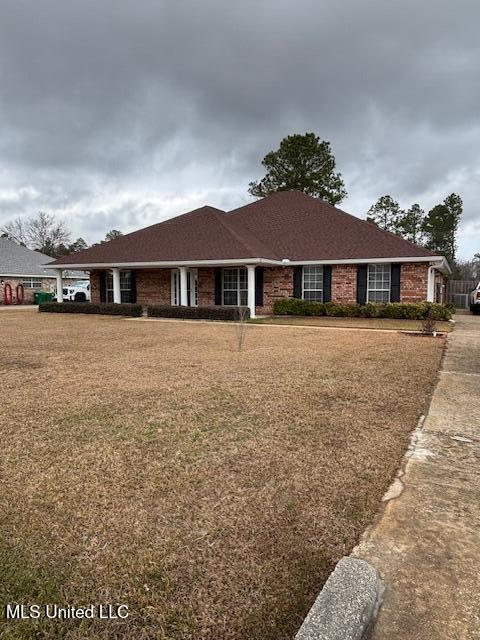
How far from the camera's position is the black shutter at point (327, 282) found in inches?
753

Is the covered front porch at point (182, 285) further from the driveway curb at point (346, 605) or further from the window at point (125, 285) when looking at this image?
the driveway curb at point (346, 605)

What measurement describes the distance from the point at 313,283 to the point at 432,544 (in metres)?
17.6

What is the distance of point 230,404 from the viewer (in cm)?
520

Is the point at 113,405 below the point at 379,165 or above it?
below

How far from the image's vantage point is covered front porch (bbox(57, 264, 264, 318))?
2025cm

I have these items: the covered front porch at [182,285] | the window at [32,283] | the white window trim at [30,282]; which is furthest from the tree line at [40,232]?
the covered front porch at [182,285]

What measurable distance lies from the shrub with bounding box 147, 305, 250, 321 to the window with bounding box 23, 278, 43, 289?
2075cm

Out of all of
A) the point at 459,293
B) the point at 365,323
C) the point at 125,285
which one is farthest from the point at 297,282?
the point at 459,293

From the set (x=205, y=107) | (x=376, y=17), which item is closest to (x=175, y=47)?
(x=205, y=107)

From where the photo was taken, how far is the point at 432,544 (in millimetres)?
2436

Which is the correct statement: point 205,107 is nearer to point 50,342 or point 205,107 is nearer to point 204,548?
point 50,342

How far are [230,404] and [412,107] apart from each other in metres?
18.6

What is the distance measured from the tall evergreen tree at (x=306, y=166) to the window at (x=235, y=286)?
16912mm

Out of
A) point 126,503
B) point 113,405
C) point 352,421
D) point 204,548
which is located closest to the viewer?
point 204,548
